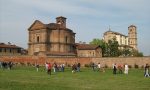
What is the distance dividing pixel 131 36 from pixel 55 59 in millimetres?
78970

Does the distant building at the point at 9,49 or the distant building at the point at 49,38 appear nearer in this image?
the distant building at the point at 49,38

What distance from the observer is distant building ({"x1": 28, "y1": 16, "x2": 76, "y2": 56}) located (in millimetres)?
82375

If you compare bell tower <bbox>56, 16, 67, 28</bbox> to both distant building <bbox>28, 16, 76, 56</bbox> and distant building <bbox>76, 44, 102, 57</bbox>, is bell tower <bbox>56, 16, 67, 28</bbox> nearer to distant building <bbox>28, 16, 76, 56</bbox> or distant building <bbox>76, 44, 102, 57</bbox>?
distant building <bbox>28, 16, 76, 56</bbox>

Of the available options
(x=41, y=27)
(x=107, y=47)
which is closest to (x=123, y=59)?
(x=41, y=27)

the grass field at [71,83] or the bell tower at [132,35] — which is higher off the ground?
the bell tower at [132,35]

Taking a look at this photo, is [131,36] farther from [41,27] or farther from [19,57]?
[19,57]

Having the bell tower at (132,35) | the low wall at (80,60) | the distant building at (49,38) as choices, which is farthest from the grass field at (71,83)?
the bell tower at (132,35)

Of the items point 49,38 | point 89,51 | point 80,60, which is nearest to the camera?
point 80,60

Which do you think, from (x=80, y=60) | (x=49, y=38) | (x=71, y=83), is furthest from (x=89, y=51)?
(x=71, y=83)

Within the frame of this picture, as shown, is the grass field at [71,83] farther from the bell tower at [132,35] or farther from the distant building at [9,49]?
the bell tower at [132,35]

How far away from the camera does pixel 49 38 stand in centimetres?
8344

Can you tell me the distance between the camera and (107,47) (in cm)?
9944

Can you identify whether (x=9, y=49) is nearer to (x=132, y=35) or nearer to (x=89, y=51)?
(x=89, y=51)

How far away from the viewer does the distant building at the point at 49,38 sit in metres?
82.4
